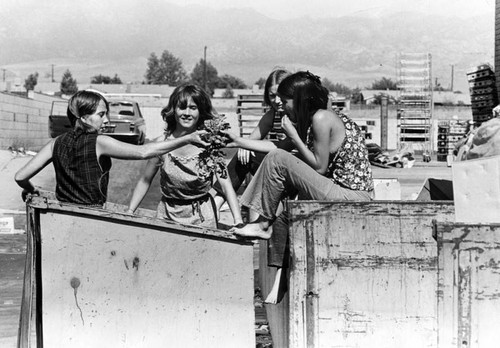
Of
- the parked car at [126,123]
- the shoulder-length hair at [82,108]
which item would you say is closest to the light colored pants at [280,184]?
the shoulder-length hair at [82,108]

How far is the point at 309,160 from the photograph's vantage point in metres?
4.86

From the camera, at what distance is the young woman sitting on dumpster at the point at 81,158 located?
470 centimetres

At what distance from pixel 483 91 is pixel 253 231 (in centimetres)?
1022

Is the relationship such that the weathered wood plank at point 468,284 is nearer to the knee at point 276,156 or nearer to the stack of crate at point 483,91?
the knee at point 276,156

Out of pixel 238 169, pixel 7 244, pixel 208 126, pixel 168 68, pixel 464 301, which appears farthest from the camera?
pixel 168 68

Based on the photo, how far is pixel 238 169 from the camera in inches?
246

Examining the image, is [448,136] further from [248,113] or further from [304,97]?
[304,97]

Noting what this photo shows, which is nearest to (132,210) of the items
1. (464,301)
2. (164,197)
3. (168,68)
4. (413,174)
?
(164,197)

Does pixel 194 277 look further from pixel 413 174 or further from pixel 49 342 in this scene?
pixel 413 174

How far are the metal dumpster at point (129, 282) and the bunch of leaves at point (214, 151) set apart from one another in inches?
25.0

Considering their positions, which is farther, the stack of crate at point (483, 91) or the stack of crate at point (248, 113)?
the stack of crate at point (248, 113)

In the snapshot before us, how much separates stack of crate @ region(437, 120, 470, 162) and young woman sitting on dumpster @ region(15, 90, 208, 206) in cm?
2969

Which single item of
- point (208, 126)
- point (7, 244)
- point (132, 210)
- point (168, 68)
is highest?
point (168, 68)

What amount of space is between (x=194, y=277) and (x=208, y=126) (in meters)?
0.91
